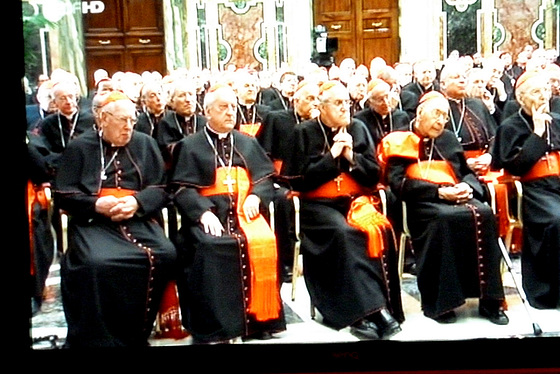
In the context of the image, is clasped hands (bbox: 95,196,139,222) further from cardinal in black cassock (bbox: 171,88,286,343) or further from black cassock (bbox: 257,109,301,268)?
black cassock (bbox: 257,109,301,268)

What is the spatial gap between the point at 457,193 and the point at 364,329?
487mm

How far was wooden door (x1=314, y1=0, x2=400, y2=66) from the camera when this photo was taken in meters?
1.99

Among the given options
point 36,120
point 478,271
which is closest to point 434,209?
point 478,271

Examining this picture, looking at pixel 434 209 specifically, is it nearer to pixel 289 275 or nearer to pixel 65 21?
pixel 289 275

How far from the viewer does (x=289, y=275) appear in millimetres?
2209

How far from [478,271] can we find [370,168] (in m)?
0.39

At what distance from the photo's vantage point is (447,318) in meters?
2.07

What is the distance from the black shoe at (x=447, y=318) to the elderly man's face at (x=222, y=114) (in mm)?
706

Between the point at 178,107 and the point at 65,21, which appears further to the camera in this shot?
the point at 178,107

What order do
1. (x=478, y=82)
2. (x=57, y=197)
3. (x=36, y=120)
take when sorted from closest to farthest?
(x=36, y=120), (x=57, y=197), (x=478, y=82)

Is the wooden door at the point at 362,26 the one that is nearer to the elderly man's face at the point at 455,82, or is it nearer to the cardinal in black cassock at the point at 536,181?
the elderly man's face at the point at 455,82

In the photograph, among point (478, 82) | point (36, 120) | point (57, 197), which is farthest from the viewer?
point (478, 82)

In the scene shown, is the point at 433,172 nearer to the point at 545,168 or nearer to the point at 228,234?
the point at 545,168

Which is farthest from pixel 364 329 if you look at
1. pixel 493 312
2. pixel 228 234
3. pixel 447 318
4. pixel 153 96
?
pixel 153 96
